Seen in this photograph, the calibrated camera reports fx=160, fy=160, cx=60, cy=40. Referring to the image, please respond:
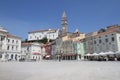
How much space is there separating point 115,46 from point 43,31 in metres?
74.6

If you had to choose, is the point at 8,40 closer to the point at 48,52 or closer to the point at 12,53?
the point at 12,53

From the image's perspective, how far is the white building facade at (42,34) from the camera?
113050 mm

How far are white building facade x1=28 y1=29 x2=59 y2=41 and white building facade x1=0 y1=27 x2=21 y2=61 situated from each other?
44.0m

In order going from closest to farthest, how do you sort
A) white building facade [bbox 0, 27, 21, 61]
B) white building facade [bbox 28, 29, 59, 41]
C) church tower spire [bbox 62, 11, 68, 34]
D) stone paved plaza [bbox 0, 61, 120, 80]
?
stone paved plaza [bbox 0, 61, 120, 80]
white building facade [bbox 0, 27, 21, 61]
church tower spire [bbox 62, 11, 68, 34]
white building facade [bbox 28, 29, 59, 41]

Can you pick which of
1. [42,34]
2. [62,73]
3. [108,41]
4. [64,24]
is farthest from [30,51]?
[62,73]

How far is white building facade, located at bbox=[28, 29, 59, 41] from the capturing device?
11305 cm

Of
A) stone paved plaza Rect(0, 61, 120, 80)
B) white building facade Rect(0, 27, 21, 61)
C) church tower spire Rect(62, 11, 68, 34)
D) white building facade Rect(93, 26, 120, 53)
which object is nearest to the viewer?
stone paved plaza Rect(0, 61, 120, 80)

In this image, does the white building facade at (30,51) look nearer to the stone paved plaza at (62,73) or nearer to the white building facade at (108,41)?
the white building facade at (108,41)

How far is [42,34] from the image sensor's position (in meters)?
119

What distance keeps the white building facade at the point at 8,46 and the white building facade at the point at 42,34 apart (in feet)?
145

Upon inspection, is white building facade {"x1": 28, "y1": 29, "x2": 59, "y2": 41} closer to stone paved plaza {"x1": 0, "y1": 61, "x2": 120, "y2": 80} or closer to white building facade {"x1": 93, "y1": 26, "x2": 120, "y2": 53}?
white building facade {"x1": 93, "y1": 26, "x2": 120, "y2": 53}

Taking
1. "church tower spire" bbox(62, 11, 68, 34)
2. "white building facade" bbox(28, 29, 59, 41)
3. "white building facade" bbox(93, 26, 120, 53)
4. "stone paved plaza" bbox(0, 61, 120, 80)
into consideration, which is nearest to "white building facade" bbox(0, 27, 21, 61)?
"church tower spire" bbox(62, 11, 68, 34)

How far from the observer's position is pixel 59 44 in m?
78.2

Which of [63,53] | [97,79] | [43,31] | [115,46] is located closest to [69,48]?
[63,53]
